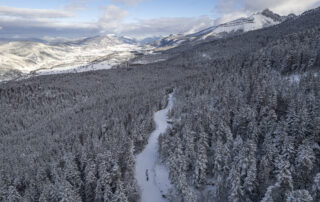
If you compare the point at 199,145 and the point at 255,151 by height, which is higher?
the point at 255,151

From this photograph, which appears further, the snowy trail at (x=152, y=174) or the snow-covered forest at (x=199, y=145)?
the snowy trail at (x=152, y=174)

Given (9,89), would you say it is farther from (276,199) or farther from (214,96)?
(276,199)

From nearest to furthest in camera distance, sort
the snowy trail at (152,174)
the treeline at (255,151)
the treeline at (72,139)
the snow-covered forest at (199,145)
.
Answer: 1. the treeline at (255,151)
2. the snow-covered forest at (199,145)
3. the treeline at (72,139)
4. the snowy trail at (152,174)

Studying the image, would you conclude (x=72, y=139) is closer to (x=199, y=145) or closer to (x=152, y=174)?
(x=152, y=174)

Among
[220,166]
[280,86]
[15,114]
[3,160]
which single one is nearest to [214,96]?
[280,86]

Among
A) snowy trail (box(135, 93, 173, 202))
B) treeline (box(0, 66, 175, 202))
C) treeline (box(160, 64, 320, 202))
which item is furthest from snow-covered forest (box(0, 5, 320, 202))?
snowy trail (box(135, 93, 173, 202))

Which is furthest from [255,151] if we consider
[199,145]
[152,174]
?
[152,174]

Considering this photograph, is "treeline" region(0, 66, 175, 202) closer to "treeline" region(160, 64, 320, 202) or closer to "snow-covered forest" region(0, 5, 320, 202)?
"snow-covered forest" region(0, 5, 320, 202)

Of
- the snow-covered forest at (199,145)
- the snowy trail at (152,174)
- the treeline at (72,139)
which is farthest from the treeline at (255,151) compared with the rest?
the treeline at (72,139)

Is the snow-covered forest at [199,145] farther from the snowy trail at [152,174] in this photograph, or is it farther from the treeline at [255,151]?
the snowy trail at [152,174]
